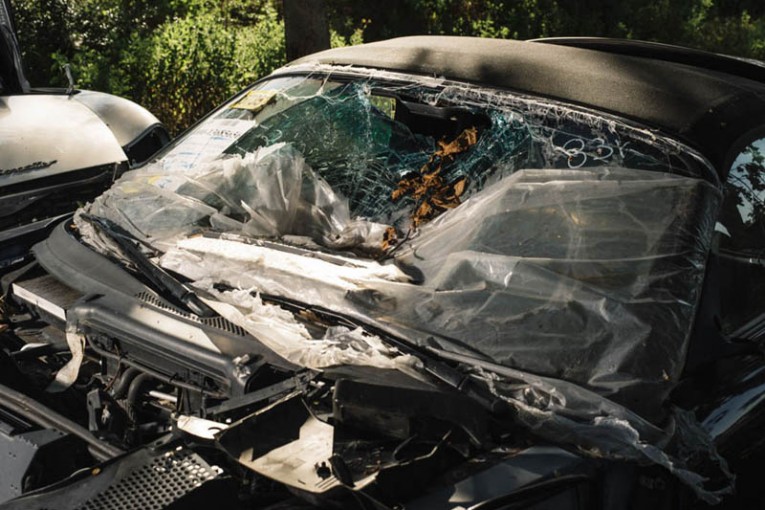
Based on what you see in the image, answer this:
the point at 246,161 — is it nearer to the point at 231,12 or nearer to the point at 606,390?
the point at 606,390

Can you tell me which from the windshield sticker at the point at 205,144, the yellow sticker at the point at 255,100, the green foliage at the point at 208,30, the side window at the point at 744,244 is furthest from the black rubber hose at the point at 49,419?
the green foliage at the point at 208,30

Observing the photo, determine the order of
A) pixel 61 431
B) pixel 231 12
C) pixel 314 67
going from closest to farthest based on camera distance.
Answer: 1. pixel 61 431
2. pixel 314 67
3. pixel 231 12

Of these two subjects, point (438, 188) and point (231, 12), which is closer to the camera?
point (438, 188)

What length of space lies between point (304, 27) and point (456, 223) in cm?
646

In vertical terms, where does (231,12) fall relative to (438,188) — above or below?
below

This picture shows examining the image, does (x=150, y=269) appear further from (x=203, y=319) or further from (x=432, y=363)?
(x=432, y=363)

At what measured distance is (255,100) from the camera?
4035 millimetres

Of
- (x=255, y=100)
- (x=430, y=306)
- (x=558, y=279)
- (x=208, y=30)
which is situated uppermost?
(x=255, y=100)

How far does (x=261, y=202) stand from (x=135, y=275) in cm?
55

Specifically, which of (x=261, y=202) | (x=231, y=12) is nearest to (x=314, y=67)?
(x=261, y=202)

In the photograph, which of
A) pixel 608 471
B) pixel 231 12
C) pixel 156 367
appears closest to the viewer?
pixel 608 471

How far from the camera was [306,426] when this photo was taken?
2383 millimetres

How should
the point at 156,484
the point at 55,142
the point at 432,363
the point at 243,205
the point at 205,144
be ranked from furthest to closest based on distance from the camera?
the point at 55,142, the point at 205,144, the point at 243,205, the point at 432,363, the point at 156,484

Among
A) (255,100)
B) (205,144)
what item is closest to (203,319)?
(205,144)
